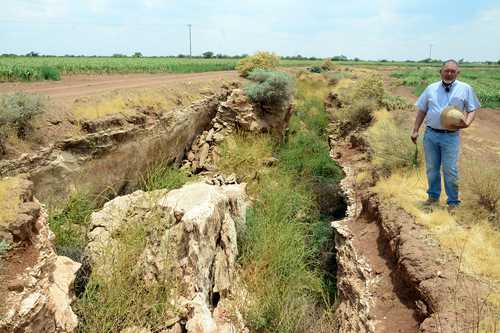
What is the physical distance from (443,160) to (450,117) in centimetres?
71

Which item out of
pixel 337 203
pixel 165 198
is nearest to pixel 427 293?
pixel 165 198

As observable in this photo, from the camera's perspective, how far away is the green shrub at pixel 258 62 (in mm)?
22031

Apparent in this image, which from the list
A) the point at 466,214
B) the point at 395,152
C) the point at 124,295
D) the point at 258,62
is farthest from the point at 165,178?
→ the point at 258,62

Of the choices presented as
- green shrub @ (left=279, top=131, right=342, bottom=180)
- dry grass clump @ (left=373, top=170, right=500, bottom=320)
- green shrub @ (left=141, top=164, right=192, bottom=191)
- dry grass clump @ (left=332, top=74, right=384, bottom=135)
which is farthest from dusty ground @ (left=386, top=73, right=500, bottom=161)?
green shrub @ (left=141, top=164, right=192, bottom=191)

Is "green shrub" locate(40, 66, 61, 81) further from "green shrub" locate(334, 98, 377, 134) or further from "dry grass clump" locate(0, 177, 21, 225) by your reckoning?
"dry grass clump" locate(0, 177, 21, 225)

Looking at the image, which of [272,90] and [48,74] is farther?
[48,74]

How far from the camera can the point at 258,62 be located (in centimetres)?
2258

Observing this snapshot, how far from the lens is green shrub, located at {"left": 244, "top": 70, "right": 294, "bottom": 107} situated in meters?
15.1

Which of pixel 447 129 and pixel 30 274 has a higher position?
pixel 447 129

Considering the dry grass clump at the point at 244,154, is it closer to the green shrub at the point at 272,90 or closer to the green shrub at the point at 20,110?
the green shrub at the point at 272,90

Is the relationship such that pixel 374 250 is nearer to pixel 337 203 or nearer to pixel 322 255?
pixel 322 255

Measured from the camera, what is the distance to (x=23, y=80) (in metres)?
17.2

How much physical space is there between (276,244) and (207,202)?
193 cm

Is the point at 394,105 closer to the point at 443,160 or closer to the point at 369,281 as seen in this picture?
the point at 443,160
